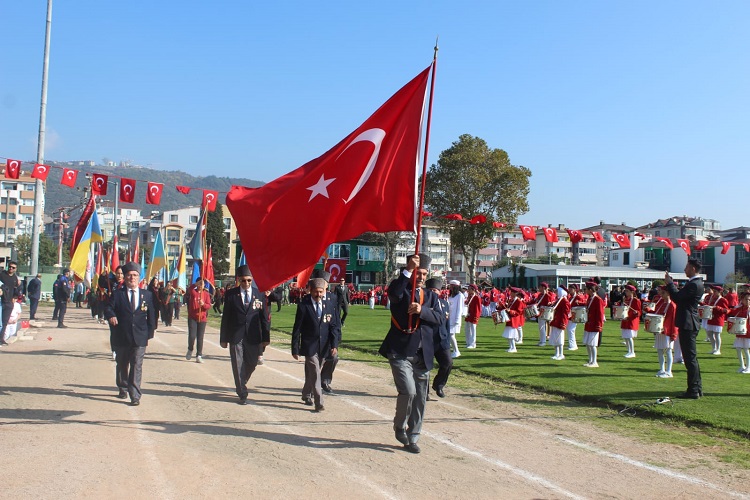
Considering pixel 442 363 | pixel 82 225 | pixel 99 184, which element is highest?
pixel 99 184

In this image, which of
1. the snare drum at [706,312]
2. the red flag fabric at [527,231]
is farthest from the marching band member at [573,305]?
the red flag fabric at [527,231]

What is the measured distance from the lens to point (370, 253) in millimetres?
89750

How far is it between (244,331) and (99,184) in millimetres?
18146

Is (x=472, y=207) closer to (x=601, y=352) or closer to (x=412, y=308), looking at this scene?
(x=601, y=352)

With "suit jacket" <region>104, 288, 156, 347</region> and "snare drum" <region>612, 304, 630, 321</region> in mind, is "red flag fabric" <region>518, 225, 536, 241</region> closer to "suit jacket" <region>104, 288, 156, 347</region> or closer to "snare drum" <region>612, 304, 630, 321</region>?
"snare drum" <region>612, 304, 630, 321</region>

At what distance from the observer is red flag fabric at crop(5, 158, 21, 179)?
25.2 metres

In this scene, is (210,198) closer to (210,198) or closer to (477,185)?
(210,198)

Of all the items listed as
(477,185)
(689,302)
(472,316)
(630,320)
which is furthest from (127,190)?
(477,185)

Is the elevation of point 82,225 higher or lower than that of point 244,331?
higher

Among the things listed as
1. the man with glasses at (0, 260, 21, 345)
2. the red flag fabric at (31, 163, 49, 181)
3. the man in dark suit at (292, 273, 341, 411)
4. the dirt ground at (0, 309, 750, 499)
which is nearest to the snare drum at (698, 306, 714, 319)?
the dirt ground at (0, 309, 750, 499)

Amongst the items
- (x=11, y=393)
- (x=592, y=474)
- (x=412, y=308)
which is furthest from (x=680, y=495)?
(x=11, y=393)

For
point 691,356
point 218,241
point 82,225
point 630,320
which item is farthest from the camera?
point 218,241

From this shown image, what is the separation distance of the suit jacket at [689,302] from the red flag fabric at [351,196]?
5743mm

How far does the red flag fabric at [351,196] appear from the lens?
27.0 ft
